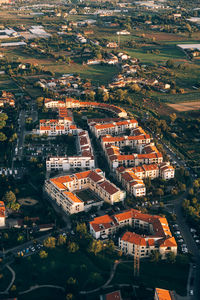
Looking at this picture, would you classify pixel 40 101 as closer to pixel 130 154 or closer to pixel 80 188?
pixel 130 154

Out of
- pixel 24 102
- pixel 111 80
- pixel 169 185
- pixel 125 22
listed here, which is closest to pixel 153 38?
pixel 125 22

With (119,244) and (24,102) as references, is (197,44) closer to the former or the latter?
(24,102)

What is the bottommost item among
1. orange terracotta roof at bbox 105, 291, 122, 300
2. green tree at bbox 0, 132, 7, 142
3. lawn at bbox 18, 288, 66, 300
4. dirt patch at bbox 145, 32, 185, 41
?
lawn at bbox 18, 288, 66, 300

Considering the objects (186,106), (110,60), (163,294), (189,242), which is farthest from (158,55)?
(163,294)

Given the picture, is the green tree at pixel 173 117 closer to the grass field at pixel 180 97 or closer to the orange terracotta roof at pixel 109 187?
the grass field at pixel 180 97

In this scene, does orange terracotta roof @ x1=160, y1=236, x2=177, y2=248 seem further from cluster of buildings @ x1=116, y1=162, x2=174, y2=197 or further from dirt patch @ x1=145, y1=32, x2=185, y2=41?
dirt patch @ x1=145, y1=32, x2=185, y2=41

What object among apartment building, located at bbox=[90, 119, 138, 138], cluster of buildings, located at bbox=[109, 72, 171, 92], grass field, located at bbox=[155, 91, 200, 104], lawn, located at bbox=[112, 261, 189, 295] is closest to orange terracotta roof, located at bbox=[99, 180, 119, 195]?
lawn, located at bbox=[112, 261, 189, 295]
